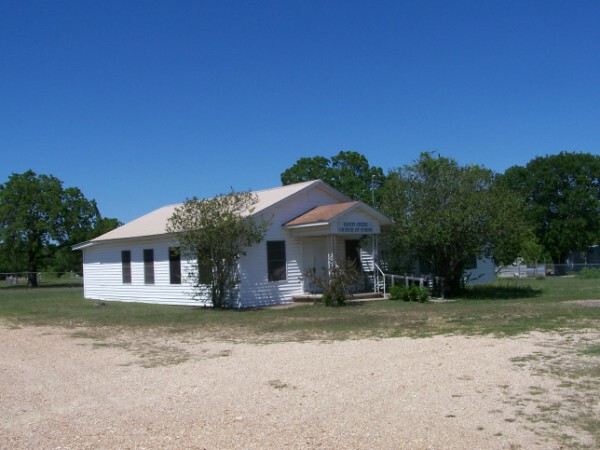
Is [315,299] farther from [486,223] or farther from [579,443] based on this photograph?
[579,443]

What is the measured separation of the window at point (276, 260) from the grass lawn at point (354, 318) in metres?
2.01

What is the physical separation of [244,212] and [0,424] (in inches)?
593

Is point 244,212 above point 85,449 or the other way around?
above

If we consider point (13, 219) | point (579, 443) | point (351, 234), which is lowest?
point (579, 443)

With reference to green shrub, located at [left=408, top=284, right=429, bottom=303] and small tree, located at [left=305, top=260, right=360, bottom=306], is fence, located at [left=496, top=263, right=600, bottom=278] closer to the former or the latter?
green shrub, located at [left=408, top=284, right=429, bottom=303]

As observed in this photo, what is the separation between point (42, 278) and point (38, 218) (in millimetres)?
18158

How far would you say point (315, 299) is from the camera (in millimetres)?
22188

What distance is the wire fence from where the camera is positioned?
51688mm

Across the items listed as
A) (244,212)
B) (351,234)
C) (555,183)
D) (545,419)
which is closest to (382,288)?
(351,234)

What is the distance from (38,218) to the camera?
45562 mm

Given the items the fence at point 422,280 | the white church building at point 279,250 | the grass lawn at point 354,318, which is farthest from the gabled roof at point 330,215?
the grass lawn at point 354,318

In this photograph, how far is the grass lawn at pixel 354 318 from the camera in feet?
45.7

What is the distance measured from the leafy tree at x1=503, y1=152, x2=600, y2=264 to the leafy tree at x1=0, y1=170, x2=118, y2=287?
3821cm

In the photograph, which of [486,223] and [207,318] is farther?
[486,223]
